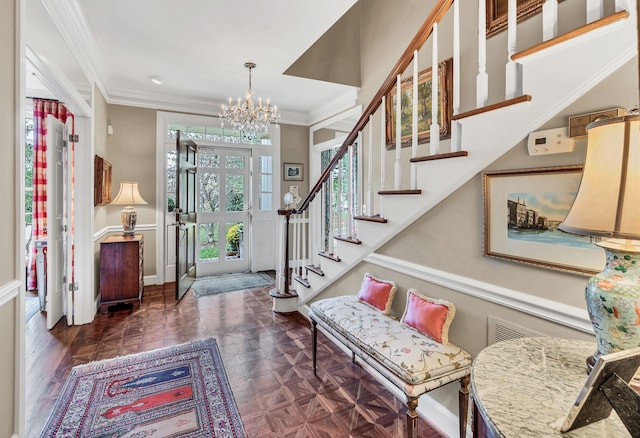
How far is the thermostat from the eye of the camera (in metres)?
1.32

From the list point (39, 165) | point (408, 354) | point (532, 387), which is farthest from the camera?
point (39, 165)


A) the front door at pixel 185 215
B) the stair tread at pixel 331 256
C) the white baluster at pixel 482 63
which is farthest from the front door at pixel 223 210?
the white baluster at pixel 482 63

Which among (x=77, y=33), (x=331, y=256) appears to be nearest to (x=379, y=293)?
(x=331, y=256)

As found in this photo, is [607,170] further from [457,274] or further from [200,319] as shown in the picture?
[200,319]

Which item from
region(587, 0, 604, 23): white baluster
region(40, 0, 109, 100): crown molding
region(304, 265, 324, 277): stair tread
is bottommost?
region(304, 265, 324, 277): stair tread

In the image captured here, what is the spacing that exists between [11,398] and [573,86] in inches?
109

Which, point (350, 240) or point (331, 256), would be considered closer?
point (350, 240)

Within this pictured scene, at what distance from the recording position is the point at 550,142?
54.3 inches

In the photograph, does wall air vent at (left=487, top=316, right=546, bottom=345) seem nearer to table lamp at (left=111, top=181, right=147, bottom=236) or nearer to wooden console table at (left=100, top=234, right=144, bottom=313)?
wooden console table at (left=100, top=234, right=144, bottom=313)

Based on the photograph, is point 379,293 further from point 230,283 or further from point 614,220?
point 230,283

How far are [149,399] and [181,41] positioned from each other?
2.98 meters

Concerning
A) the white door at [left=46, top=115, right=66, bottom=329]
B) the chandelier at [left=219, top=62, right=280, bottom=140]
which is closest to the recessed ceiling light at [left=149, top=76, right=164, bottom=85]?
the chandelier at [left=219, top=62, right=280, bottom=140]

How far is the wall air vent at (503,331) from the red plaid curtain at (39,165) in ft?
17.5

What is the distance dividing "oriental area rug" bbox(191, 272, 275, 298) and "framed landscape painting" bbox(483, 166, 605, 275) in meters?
3.64
